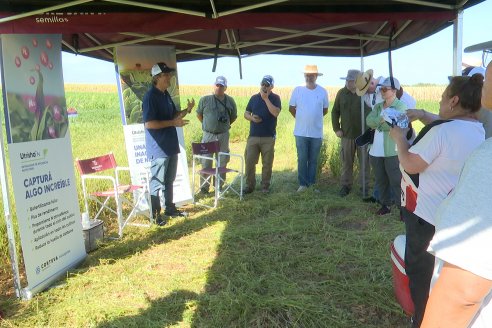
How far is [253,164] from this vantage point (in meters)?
6.86

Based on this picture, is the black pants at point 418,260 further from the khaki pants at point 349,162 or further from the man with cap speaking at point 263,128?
the man with cap speaking at point 263,128

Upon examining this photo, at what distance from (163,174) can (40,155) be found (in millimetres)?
1876

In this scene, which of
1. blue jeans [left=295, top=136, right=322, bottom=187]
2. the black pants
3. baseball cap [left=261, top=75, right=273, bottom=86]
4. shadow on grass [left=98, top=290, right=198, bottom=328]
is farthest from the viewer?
blue jeans [left=295, top=136, right=322, bottom=187]

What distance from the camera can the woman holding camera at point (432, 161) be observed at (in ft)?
6.70

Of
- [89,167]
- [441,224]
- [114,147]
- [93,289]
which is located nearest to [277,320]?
[93,289]

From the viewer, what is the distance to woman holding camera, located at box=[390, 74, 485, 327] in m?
2.04

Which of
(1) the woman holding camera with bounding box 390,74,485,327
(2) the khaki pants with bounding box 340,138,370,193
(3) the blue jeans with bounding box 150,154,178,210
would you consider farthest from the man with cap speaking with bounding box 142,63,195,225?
(1) the woman holding camera with bounding box 390,74,485,327

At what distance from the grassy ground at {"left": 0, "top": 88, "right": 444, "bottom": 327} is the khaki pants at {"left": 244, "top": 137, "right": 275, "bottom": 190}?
101 cm

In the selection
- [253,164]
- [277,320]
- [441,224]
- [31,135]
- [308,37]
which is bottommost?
[277,320]

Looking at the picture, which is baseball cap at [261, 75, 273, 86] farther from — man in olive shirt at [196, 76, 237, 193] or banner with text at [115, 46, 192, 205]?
banner with text at [115, 46, 192, 205]

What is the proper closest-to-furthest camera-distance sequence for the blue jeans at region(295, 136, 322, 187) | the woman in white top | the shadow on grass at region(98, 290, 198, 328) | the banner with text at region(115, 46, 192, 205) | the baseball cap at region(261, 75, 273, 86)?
the woman in white top
the shadow on grass at region(98, 290, 198, 328)
the banner with text at region(115, 46, 192, 205)
the baseball cap at region(261, 75, 273, 86)
the blue jeans at region(295, 136, 322, 187)

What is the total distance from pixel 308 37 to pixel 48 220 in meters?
4.18

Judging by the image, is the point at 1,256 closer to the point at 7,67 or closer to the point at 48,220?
the point at 48,220

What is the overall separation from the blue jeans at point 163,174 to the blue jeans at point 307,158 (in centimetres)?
231
